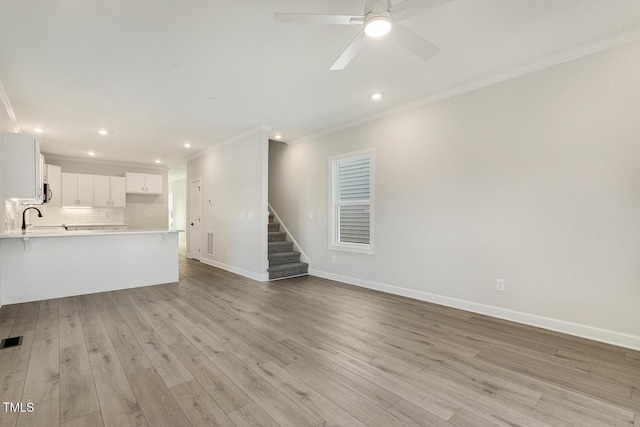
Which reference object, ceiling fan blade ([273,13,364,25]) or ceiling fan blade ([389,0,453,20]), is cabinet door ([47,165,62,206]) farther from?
ceiling fan blade ([389,0,453,20])

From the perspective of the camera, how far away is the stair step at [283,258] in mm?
5638

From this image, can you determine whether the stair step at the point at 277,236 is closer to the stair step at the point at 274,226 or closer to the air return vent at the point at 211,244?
the stair step at the point at 274,226

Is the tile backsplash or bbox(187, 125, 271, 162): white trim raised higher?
bbox(187, 125, 271, 162): white trim

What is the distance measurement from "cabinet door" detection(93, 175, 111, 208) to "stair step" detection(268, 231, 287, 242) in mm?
4847

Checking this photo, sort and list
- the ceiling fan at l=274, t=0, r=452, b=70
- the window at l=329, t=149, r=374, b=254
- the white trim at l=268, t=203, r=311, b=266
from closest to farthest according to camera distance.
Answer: the ceiling fan at l=274, t=0, r=452, b=70 < the window at l=329, t=149, r=374, b=254 < the white trim at l=268, t=203, r=311, b=266

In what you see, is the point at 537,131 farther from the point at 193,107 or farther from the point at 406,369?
the point at 193,107

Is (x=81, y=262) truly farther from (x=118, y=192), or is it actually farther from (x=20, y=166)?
(x=118, y=192)

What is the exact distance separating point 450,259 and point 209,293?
11.3 feet

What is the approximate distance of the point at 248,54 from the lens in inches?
113

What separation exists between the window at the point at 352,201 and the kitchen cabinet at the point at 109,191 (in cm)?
619

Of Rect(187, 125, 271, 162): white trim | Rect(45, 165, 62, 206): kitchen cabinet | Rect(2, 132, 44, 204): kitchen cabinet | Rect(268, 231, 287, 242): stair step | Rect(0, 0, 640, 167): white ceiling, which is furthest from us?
Rect(45, 165, 62, 206): kitchen cabinet

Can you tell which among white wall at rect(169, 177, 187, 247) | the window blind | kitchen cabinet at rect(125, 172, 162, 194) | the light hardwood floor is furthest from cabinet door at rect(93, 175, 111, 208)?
the window blind

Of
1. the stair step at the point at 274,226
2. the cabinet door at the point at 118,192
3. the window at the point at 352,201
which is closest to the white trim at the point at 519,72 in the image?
the window at the point at 352,201

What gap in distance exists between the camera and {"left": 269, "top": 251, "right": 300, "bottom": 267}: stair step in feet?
18.5
